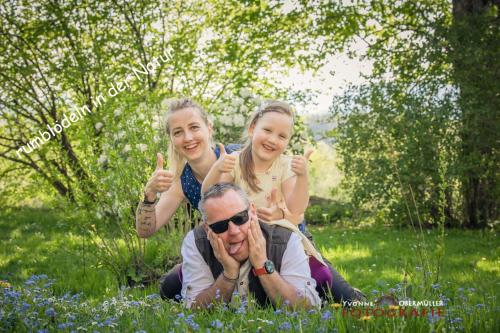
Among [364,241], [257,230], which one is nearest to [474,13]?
[364,241]

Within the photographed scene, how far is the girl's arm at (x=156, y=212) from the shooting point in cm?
375

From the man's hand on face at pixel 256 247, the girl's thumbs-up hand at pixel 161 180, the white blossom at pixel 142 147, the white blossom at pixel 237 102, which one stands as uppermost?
the white blossom at pixel 237 102

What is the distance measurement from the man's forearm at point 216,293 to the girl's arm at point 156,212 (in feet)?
3.16

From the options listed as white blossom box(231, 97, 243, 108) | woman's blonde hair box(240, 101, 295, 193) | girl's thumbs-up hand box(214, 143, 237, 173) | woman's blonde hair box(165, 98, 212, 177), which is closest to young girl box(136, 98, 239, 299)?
woman's blonde hair box(165, 98, 212, 177)

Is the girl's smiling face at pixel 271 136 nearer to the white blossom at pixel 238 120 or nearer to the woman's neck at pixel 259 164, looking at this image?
the woman's neck at pixel 259 164

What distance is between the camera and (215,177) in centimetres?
349

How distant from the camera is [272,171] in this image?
3.80m

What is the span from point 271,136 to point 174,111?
0.81 metres

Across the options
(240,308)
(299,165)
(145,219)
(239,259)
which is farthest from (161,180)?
(240,308)

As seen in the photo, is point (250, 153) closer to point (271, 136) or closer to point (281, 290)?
point (271, 136)

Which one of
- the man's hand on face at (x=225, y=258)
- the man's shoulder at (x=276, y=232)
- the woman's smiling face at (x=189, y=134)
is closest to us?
the man's hand on face at (x=225, y=258)

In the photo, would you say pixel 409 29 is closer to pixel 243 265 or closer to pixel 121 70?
pixel 121 70

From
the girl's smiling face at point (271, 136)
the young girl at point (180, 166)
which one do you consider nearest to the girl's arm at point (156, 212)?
the young girl at point (180, 166)

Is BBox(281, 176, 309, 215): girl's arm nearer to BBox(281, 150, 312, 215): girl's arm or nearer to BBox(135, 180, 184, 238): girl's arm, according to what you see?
BBox(281, 150, 312, 215): girl's arm
